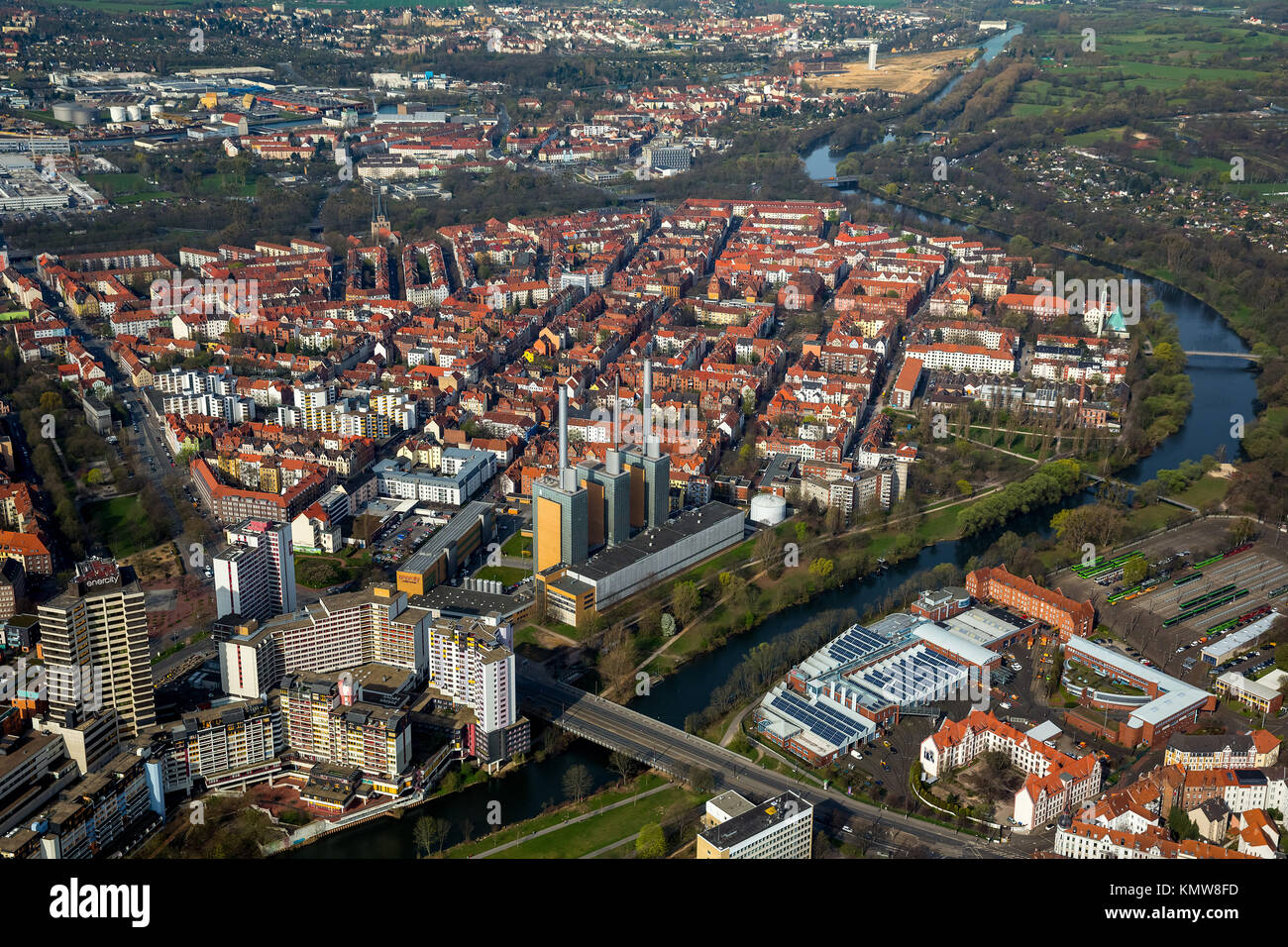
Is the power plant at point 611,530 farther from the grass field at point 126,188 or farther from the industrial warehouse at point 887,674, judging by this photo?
the grass field at point 126,188

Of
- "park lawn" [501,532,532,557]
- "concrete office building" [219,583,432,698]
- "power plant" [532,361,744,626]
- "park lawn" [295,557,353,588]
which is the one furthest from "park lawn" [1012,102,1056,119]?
"concrete office building" [219,583,432,698]

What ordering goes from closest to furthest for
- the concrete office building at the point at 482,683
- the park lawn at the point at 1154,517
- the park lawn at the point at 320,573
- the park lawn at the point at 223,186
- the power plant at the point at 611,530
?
1. the concrete office building at the point at 482,683
2. the power plant at the point at 611,530
3. the park lawn at the point at 320,573
4. the park lawn at the point at 1154,517
5. the park lawn at the point at 223,186

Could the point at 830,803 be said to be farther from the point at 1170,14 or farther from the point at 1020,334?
the point at 1170,14

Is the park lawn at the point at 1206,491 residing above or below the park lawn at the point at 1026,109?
below

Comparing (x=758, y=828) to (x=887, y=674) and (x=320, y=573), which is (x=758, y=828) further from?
(x=320, y=573)

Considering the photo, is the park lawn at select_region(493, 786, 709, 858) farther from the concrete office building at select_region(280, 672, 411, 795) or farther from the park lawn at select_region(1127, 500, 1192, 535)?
the park lawn at select_region(1127, 500, 1192, 535)

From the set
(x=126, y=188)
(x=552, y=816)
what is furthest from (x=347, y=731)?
(x=126, y=188)

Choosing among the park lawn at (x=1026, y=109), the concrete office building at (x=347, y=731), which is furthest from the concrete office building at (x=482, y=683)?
the park lawn at (x=1026, y=109)
